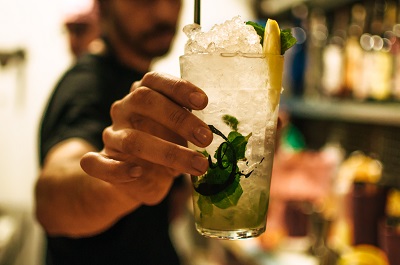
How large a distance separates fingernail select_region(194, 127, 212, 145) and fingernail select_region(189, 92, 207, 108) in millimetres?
34

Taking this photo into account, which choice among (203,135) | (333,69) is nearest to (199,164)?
(203,135)

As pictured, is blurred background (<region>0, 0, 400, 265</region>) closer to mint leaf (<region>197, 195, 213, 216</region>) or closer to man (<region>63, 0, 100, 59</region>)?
man (<region>63, 0, 100, 59</region>)

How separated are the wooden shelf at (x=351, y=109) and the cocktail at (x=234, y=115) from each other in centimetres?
125

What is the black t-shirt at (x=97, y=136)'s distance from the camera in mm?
1374

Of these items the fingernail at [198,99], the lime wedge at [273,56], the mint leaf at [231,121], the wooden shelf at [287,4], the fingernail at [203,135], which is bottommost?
the fingernail at [203,135]

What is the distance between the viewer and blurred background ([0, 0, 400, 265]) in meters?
1.71

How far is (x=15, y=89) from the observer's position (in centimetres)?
414

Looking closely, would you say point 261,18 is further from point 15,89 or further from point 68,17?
point 15,89

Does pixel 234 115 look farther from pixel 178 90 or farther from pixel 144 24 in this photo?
pixel 144 24

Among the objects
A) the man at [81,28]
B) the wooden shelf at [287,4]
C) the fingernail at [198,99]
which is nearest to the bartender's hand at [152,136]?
the fingernail at [198,99]

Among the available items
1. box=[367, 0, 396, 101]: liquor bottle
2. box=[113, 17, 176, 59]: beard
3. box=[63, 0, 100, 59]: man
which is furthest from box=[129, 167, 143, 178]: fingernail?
box=[63, 0, 100, 59]: man

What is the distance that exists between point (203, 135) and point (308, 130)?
314 centimetres

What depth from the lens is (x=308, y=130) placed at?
3725mm

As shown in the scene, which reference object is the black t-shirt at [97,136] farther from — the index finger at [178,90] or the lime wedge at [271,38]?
the lime wedge at [271,38]
